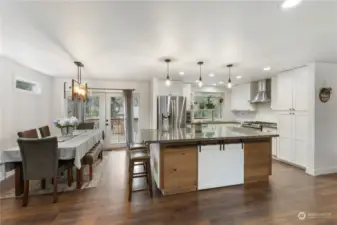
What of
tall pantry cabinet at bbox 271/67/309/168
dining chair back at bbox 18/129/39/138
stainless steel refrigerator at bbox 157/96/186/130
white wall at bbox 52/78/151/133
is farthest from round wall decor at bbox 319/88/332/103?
dining chair back at bbox 18/129/39/138

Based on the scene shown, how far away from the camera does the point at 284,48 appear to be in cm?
313

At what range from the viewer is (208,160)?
339 centimetres

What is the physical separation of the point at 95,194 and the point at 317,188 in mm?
3810

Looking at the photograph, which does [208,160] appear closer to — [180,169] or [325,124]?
[180,169]

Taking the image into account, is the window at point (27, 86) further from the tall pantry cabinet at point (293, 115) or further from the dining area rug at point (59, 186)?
the tall pantry cabinet at point (293, 115)

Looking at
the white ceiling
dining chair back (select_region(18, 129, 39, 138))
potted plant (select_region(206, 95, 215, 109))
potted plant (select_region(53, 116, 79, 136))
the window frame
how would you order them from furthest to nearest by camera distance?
1. potted plant (select_region(206, 95, 215, 109))
2. the window frame
3. potted plant (select_region(53, 116, 79, 136))
4. dining chair back (select_region(18, 129, 39, 138))
5. the white ceiling

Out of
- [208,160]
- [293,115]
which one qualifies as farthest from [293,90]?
[208,160]

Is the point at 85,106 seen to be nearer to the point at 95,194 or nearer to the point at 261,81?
the point at 95,194

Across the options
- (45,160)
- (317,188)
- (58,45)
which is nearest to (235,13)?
(58,45)

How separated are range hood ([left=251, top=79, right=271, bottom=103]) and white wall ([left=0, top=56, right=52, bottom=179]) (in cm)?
651

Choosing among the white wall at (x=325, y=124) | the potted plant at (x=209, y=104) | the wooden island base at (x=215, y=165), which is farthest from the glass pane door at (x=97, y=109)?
the white wall at (x=325, y=124)

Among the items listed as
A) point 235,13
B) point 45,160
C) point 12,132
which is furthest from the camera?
point 12,132

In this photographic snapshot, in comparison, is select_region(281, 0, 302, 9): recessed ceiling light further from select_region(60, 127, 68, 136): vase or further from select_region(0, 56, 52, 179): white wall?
select_region(0, 56, 52, 179): white wall

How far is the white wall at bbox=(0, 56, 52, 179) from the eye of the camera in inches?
150
